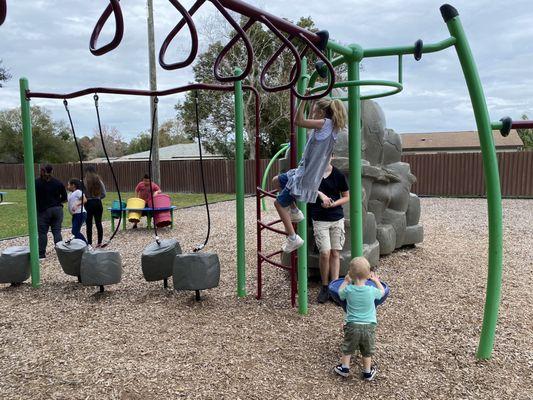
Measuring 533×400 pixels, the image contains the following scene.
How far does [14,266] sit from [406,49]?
392 cm

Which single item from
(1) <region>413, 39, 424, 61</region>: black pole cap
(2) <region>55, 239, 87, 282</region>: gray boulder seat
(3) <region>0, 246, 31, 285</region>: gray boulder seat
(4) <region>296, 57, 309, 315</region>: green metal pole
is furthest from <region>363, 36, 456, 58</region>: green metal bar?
(3) <region>0, 246, 31, 285</region>: gray boulder seat

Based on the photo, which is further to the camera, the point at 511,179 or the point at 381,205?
the point at 511,179

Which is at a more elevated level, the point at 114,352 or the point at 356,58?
the point at 356,58

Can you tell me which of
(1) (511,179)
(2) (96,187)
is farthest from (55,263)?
(1) (511,179)

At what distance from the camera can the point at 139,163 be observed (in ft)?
67.1

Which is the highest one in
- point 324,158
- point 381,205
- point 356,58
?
point 356,58

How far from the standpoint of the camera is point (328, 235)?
3846 mm

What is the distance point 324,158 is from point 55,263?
14.2 feet

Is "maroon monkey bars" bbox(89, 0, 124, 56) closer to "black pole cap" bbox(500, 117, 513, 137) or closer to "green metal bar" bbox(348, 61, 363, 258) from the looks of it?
"green metal bar" bbox(348, 61, 363, 258)

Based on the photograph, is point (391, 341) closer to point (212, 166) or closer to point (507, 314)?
point (507, 314)

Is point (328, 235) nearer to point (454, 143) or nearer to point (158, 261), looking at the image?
point (158, 261)

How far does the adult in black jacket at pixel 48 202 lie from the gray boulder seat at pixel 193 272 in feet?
9.76

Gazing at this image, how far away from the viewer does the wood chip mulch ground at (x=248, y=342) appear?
253 centimetres

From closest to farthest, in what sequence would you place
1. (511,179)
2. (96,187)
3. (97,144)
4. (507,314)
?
(507,314) → (96,187) → (511,179) → (97,144)
